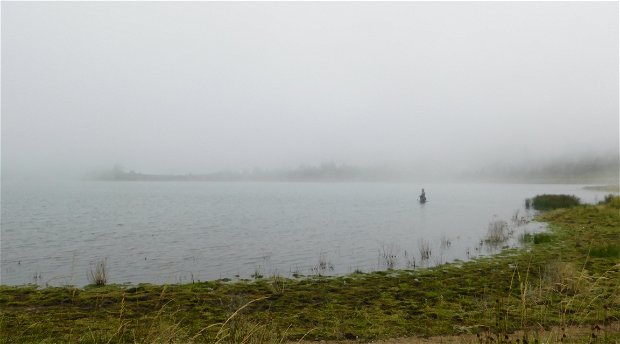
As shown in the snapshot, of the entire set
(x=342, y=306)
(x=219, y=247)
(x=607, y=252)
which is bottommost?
(x=219, y=247)

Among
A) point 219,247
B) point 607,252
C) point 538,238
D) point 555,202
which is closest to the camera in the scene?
point 607,252

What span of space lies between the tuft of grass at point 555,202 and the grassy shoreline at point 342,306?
38.5 m

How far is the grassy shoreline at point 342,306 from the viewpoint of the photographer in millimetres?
9117

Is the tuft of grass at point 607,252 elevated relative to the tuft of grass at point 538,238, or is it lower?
elevated

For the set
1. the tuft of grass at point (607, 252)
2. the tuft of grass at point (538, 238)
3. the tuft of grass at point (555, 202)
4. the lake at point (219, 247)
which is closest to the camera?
the tuft of grass at point (607, 252)

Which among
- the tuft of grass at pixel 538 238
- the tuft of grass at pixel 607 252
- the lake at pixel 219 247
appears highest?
the tuft of grass at pixel 607 252

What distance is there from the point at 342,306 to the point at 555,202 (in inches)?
2168

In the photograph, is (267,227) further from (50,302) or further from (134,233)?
(50,302)

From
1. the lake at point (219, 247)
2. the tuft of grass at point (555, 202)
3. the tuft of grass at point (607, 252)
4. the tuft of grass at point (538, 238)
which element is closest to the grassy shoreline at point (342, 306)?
the tuft of grass at point (607, 252)

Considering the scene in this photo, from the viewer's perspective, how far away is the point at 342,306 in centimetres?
1295

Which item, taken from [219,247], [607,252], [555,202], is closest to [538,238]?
[607,252]

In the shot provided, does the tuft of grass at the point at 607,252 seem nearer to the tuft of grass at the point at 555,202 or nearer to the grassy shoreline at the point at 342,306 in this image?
the grassy shoreline at the point at 342,306

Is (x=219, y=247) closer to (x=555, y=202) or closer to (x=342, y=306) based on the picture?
(x=342, y=306)

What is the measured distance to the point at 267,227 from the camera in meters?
40.2
